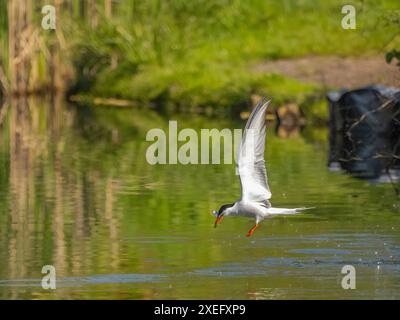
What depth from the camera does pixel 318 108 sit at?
3161 cm

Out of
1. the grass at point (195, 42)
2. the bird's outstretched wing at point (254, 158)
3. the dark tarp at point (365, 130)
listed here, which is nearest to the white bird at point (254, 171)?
the bird's outstretched wing at point (254, 158)

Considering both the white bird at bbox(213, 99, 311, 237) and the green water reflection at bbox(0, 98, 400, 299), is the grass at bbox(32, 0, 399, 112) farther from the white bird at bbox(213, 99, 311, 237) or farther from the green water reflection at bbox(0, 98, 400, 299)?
the white bird at bbox(213, 99, 311, 237)

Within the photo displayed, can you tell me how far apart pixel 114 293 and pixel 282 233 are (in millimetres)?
3660

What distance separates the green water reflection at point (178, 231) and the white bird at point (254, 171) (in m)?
0.53

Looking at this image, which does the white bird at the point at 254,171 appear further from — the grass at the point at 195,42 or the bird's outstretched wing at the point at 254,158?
the grass at the point at 195,42

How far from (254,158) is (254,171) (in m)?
0.12

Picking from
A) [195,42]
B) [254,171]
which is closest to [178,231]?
[254,171]

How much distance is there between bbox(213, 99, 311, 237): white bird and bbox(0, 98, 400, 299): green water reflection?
53cm

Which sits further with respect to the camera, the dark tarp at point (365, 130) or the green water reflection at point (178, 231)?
the dark tarp at point (365, 130)

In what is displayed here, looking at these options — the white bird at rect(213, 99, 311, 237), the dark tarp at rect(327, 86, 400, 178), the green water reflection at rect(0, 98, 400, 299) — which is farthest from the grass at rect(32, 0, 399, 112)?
the white bird at rect(213, 99, 311, 237)

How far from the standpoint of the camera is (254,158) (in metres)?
13.1

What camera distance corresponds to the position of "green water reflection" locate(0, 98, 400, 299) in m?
12.7

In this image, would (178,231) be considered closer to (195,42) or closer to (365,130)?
(365,130)

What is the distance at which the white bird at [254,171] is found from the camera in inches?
511
